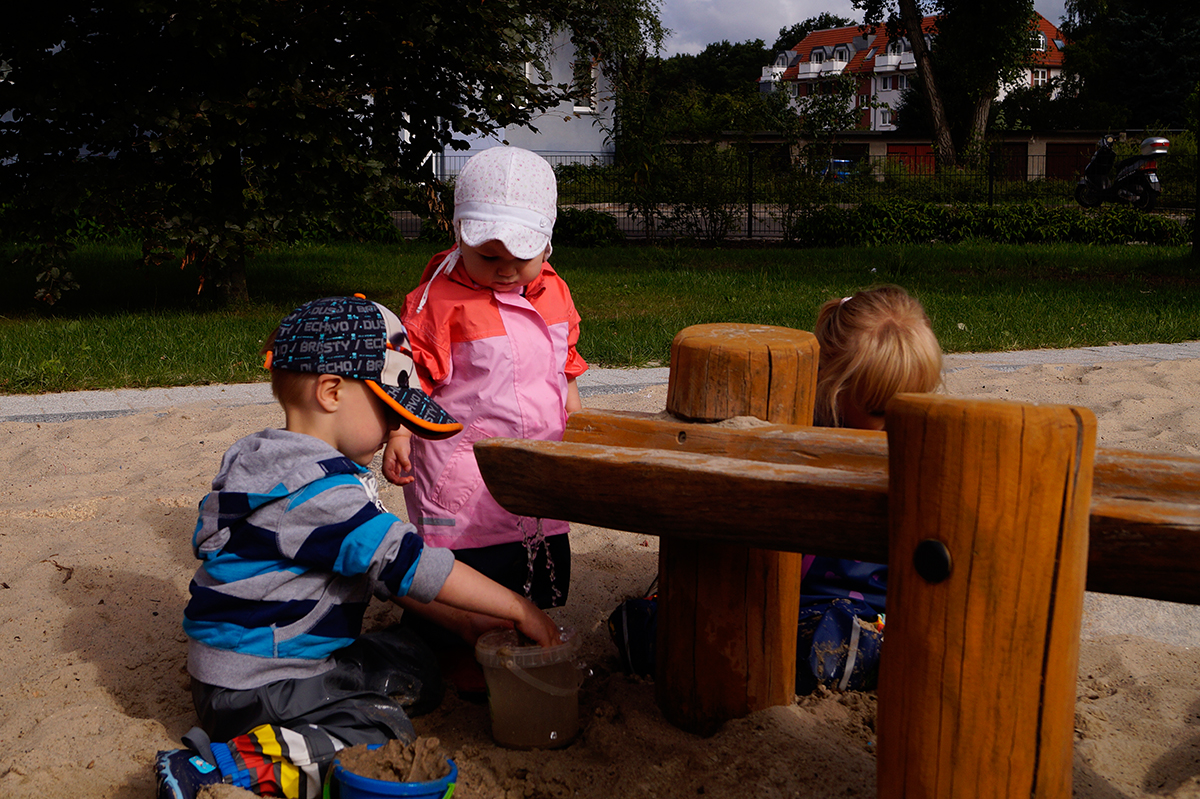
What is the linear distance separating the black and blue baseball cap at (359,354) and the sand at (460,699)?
2.43 feet

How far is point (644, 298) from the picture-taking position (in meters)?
8.76

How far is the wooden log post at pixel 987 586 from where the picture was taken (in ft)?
4.05

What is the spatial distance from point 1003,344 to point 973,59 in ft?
87.0

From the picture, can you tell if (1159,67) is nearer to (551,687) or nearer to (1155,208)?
(1155,208)

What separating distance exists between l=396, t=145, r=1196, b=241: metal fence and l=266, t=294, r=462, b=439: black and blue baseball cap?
12.4 m

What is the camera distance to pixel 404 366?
2.04m

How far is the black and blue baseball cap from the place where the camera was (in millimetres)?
1925

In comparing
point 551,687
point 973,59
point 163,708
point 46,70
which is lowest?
point 163,708

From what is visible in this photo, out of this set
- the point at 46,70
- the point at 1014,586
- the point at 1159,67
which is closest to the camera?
the point at 1014,586

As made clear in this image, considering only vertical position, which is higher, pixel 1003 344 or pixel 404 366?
pixel 404 366

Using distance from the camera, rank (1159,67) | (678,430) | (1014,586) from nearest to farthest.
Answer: (1014,586) < (678,430) < (1159,67)

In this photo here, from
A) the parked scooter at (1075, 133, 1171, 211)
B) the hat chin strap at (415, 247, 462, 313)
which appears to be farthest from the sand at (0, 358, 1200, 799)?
the parked scooter at (1075, 133, 1171, 211)

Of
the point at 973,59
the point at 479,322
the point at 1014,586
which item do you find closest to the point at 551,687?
the point at 479,322

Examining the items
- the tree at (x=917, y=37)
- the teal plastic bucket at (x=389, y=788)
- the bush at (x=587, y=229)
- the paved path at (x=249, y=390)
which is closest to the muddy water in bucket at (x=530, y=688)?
the teal plastic bucket at (x=389, y=788)
